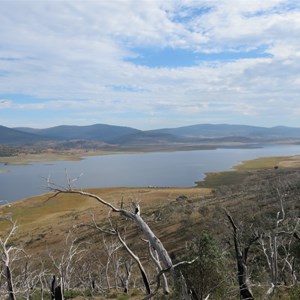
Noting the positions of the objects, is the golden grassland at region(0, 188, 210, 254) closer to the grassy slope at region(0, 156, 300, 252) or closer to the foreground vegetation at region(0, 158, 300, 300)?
the grassy slope at region(0, 156, 300, 252)

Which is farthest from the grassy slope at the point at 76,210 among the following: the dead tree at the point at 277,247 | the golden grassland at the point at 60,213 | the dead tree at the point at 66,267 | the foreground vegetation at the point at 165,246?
the dead tree at the point at 277,247

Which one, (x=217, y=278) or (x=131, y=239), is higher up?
(x=217, y=278)

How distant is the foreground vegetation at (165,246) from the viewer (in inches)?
326

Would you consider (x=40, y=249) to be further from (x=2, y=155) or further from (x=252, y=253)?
(x=2, y=155)

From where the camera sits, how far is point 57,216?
51.3m

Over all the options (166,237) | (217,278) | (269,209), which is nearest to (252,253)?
(269,209)

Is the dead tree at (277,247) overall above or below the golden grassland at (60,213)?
above

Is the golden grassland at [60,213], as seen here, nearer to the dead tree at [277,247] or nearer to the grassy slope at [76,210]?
the grassy slope at [76,210]

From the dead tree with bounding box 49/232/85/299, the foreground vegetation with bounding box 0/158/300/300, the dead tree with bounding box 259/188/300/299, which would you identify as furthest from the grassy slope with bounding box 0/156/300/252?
the dead tree with bounding box 259/188/300/299

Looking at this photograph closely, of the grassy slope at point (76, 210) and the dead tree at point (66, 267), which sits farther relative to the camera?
the grassy slope at point (76, 210)

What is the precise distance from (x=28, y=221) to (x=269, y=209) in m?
31.8

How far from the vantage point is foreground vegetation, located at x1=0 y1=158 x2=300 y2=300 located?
8.27m

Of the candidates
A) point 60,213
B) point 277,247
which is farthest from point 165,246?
point 60,213

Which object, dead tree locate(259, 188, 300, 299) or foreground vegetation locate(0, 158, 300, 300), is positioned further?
dead tree locate(259, 188, 300, 299)
